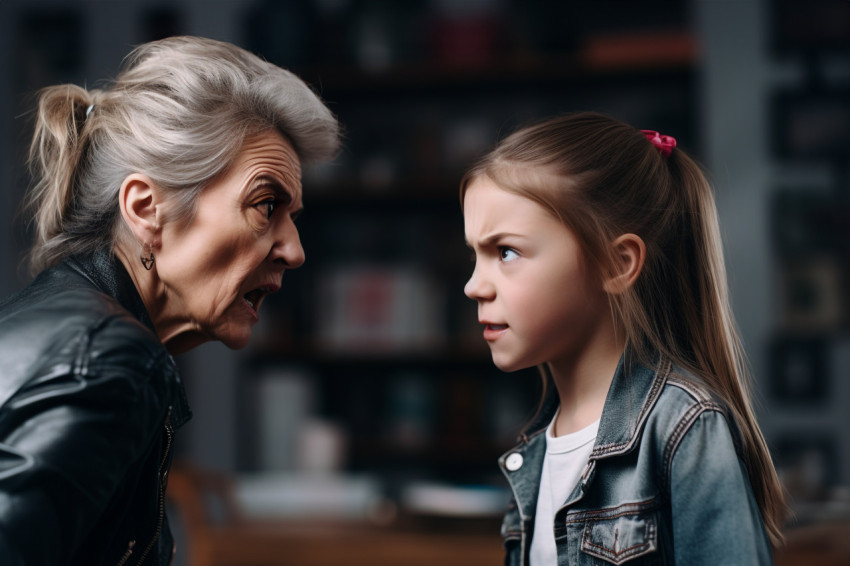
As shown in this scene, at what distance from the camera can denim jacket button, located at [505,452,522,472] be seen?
3.77 feet

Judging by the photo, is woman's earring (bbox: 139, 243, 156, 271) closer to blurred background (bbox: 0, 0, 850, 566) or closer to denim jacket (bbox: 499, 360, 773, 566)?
denim jacket (bbox: 499, 360, 773, 566)

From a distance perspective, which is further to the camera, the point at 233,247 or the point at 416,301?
the point at 416,301

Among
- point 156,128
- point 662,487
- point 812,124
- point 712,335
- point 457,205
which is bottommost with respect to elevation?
point 457,205

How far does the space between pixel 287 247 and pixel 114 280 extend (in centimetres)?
26

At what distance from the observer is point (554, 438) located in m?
1.09

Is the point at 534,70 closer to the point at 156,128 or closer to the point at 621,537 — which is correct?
the point at 156,128

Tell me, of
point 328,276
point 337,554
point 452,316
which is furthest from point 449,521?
point 328,276

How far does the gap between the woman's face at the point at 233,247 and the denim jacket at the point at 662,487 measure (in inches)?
21.5

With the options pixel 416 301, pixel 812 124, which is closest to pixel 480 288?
pixel 416 301

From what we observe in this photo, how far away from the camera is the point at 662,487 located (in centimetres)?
92

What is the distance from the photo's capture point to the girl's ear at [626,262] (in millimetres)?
1013

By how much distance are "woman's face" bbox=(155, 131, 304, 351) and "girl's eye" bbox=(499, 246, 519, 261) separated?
0.32 meters

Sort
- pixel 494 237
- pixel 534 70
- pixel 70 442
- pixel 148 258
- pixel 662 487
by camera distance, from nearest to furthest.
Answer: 1. pixel 70 442
2. pixel 662 487
3. pixel 494 237
4. pixel 148 258
5. pixel 534 70

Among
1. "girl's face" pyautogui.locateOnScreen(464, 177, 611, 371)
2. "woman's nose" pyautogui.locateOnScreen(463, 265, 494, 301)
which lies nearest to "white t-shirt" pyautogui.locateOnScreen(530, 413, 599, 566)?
"girl's face" pyautogui.locateOnScreen(464, 177, 611, 371)
